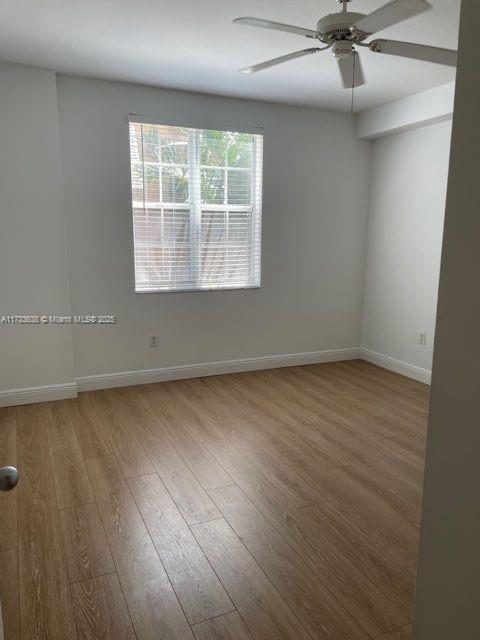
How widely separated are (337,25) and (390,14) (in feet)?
1.01

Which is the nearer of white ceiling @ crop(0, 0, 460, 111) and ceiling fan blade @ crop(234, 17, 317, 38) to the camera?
ceiling fan blade @ crop(234, 17, 317, 38)

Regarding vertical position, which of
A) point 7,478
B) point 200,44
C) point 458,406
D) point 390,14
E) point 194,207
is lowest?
point 7,478

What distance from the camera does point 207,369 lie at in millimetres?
4391

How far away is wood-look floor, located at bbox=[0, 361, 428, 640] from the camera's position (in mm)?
1651

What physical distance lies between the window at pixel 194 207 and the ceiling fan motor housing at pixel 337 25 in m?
2.07

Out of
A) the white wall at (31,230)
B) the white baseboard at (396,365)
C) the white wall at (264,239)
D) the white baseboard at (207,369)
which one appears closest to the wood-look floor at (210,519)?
the white baseboard at (207,369)

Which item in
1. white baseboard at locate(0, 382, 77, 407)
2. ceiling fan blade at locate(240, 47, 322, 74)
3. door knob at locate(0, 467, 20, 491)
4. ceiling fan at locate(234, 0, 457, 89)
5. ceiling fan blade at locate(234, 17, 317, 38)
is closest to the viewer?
door knob at locate(0, 467, 20, 491)

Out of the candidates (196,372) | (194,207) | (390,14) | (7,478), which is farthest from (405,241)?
(7,478)

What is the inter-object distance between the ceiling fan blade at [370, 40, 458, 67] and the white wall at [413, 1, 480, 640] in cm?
163

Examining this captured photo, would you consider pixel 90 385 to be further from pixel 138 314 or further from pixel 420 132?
pixel 420 132

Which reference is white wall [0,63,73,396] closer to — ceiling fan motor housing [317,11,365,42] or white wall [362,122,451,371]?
ceiling fan motor housing [317,11,365,42]

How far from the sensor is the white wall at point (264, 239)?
12.1 feet

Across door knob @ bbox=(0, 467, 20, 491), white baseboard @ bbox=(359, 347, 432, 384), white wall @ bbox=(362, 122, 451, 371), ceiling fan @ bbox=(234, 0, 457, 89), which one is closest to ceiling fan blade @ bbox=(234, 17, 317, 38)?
ceiling fan @ bbox=(234, 0, 457, 89)

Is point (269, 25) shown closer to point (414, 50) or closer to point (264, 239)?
point (414, 50)
